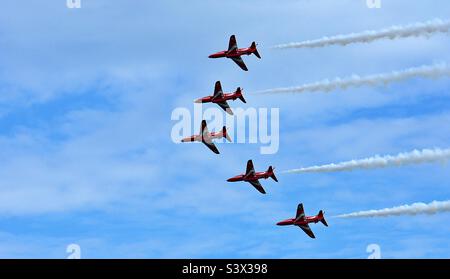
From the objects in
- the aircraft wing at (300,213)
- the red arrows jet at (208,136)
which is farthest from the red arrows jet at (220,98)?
the aircraft wing at (300,213)

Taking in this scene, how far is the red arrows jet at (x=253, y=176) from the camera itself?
7279 inches

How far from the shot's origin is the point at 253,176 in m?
188

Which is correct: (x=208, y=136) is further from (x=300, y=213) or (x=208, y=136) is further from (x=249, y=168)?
(x=300, y=213)

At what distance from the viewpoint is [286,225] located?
18425 cm

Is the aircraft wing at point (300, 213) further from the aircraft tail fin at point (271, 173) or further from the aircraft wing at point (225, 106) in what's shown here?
the aircraft wing at point (225, 106)

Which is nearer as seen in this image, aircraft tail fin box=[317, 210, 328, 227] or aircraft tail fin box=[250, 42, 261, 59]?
aircraft tail fin box=[317, 210, 328, 227]

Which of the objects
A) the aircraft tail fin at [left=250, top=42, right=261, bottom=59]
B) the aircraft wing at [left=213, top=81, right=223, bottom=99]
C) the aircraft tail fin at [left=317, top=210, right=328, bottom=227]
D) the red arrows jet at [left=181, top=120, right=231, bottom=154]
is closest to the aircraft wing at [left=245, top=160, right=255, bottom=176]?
the red arrows jet at [left=181, top=120, right=231, bottom=154]

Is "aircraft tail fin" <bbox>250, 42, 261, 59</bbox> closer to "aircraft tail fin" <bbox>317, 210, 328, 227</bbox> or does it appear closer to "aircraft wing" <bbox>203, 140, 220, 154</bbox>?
"aircraft wing" <bbox>203, 140, 220, 154</bbox>

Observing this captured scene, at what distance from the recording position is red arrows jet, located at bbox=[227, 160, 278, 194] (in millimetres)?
184875
